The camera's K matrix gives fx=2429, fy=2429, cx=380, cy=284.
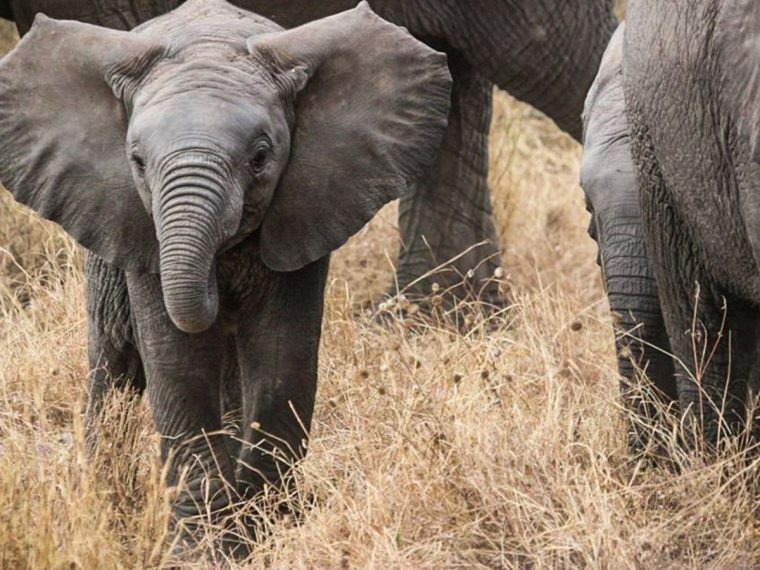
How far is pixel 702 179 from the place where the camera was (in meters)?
4.56

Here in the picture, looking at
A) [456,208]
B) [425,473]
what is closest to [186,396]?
[425,473]

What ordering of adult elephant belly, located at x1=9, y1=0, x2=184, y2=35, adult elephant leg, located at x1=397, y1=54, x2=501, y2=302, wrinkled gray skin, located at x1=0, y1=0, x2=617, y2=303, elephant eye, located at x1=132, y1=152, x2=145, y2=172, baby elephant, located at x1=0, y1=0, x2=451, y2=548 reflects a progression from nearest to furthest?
elephant eye, located at x1=132, y1=152, x2=145, y2=172 < baby elephant, located at x1=0, y1=0, x2=451, y2=548 < adult elephant belly, located at x1=9, y1=0, x2=184, y2=35 < wrinkled gray skin, located at x1=0, y1=0, x2=617, y2=303 < adult elephant leg, located at x1=397, y1=54, x2=501, y2=302

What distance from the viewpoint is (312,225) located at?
16.5 feet

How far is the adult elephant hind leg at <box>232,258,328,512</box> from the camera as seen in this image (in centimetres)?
505

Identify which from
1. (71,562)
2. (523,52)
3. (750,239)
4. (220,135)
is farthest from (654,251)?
(523,52)

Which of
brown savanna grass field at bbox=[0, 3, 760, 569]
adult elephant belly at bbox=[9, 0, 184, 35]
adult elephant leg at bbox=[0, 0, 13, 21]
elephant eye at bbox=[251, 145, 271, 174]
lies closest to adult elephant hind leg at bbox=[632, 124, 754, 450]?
brown savanna grass field at bbox=[0, 3, 760, 569]

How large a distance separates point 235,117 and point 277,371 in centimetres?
59

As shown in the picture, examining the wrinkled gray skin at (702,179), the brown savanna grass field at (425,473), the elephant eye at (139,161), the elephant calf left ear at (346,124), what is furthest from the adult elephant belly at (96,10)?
the wrinkled gray skin at (702,179)

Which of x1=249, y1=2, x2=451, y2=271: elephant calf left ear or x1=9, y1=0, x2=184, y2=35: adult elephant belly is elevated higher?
x1=249, y1=2, x2=451, y2=271: elephant calf left ear

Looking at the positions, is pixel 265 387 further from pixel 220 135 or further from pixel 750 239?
pixel 750 239

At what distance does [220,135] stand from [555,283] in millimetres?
2953

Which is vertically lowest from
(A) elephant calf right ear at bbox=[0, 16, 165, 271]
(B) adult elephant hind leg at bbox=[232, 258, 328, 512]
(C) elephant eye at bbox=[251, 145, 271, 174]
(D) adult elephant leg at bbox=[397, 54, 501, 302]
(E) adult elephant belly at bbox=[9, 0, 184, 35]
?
(D) adult elephant leg at bbox=[397, 54, 501, 302]

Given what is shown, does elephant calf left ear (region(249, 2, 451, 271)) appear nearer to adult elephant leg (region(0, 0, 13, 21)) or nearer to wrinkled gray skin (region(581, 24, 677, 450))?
wrinkled gray skin (region(581, 24, 677, 450))

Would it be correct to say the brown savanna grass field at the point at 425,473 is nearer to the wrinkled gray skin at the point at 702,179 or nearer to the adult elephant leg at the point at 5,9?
the wrinkled gray skin at the point at 702,179
